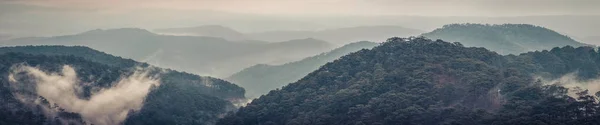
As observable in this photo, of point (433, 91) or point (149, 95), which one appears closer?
point (433, 91)

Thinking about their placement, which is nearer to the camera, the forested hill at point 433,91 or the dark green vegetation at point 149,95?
the forested hill at point 433,91

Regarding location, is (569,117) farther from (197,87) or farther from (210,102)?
(197,87)

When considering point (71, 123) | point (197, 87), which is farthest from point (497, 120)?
point (197, 87)

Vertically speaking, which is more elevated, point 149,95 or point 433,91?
point 149,95

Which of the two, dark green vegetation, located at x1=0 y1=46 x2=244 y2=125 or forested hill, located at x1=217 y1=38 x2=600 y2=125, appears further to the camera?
dark green vegetation, located at x1=0 y1=46 x2=244 y2=125
